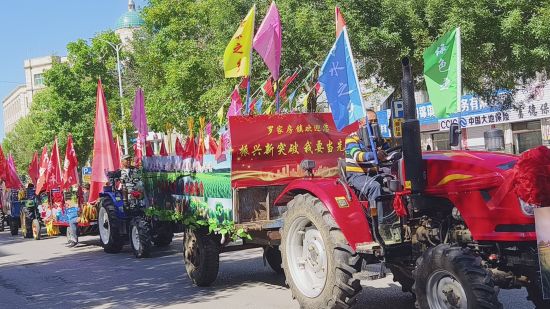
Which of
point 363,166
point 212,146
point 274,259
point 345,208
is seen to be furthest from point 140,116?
point 345,208

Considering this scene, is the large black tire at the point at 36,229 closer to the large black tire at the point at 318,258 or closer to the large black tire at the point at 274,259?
the large black tire at the point at 274,259

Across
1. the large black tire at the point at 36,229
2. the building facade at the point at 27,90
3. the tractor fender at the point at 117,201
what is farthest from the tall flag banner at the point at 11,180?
the building facade at the point at 27,90

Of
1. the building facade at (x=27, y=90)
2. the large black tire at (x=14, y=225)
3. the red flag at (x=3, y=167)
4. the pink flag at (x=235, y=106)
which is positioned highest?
the building facade at (x=27, y=90)

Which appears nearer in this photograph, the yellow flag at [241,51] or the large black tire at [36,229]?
the yellow flag at [241,51]

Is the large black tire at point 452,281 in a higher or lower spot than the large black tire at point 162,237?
higher

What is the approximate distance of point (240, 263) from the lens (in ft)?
36.3

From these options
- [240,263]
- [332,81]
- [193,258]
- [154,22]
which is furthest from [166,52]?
[332,81]

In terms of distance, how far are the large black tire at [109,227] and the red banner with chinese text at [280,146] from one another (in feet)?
22.3

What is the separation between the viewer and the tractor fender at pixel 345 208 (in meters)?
5.84

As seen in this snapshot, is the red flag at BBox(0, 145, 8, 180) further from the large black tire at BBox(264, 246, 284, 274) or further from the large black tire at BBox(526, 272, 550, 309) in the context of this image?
the large black tire at BBox(526, 272, 550, 309)

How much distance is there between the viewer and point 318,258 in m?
6.32

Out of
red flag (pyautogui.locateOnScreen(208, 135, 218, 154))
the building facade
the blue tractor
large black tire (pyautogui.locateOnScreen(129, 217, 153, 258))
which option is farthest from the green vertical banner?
the building facade

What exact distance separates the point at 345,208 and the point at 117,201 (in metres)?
9.05

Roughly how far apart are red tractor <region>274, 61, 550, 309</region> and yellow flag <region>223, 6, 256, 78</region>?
3.67 m
